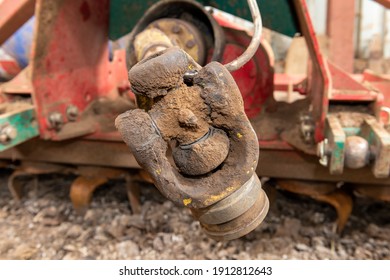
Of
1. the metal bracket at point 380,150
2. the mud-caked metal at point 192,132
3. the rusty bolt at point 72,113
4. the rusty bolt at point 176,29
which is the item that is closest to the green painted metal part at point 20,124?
the rusty bolt at point 72,113

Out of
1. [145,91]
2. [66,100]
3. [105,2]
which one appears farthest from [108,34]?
[145,91]

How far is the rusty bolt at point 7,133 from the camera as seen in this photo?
1165 mm

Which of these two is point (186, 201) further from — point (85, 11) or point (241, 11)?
point (85, 11)

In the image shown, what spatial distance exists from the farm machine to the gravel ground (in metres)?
0.09

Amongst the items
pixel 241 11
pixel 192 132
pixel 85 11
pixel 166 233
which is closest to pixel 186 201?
pixel 192 132

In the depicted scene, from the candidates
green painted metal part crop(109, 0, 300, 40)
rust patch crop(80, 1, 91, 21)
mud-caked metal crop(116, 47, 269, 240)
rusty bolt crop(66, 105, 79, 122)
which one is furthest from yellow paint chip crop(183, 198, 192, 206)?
rust patch crop(80, 1, 91, 21)

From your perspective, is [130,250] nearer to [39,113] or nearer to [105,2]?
[39,113]

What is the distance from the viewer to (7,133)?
3.87ft

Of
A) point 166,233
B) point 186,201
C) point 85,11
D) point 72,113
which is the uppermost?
point 85,11

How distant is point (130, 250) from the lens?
1.35 meters

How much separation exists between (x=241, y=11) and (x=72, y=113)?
2.39ft

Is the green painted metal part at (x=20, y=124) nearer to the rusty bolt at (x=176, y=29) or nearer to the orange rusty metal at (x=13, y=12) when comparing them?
the orange rusty metal at (x=13, y=12)

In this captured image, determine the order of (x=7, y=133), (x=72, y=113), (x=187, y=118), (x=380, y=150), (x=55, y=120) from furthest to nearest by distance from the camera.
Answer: (x=72, y=113) < (x=55, y=120) < (x=7, y=133) < (x=380, y=150) < (x=187, y=118)

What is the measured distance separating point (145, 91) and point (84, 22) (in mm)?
1058
